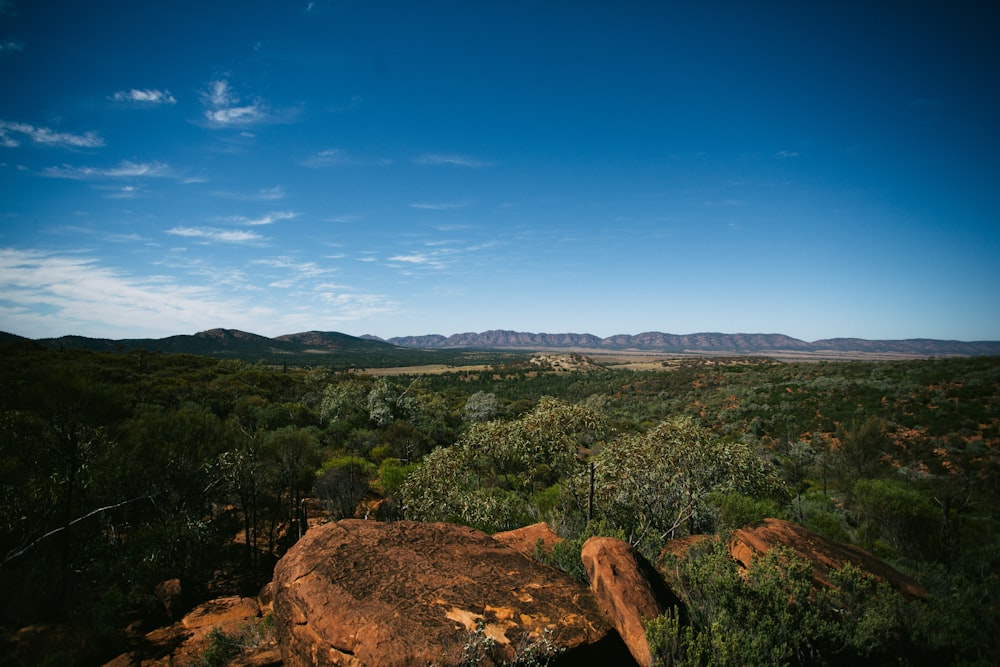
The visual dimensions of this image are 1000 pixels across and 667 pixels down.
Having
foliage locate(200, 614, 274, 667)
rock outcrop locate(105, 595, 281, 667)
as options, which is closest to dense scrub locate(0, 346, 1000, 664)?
rock outcrop locate(105, 595, 281, 667)

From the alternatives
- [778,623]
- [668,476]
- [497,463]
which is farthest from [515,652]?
[497,463]

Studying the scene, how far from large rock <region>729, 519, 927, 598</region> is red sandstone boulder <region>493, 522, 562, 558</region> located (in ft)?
15.3

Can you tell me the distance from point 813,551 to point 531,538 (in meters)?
7.14

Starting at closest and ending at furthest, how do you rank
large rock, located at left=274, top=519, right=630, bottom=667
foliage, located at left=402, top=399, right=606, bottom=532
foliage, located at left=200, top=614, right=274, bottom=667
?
large rock, located at left=274, top=519, right=630, bottom=667
foliage, located at left=200, top=614, right=274, bottom=667
foliage, located at left=402, top=399, right=606, bottom=532

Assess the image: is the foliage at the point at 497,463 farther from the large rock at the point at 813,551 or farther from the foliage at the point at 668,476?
the large rock at the point at 813,551

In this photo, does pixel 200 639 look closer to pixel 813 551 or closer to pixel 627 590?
pixel 627 590

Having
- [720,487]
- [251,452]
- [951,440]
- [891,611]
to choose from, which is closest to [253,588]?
[251,452]

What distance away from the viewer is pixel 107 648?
10133 millimetres

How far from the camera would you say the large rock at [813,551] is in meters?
9.17

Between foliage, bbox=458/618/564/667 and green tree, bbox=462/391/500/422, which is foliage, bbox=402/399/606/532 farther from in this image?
green tree, bbox=462/391/500/422

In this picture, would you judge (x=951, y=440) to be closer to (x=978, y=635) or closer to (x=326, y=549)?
(x=978, y=635)

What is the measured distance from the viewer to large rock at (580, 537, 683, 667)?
675 cm

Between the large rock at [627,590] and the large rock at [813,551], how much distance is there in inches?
121

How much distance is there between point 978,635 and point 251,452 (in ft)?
84.0
